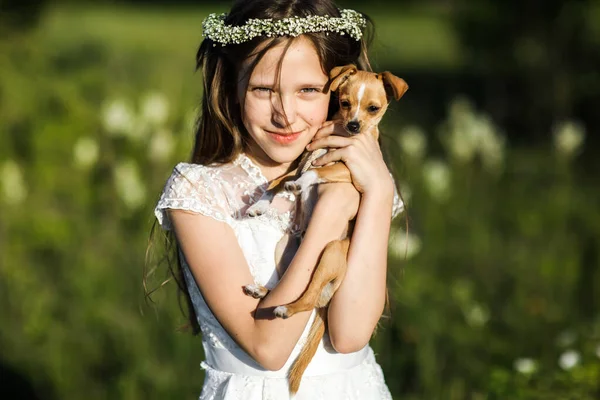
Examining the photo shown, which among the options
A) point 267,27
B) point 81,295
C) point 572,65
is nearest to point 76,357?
point 81,295

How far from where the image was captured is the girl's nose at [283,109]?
2.40 m

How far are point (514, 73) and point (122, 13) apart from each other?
2069 centimetres

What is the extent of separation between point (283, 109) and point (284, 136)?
0.09 m

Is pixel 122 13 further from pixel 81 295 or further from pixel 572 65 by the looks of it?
pixel 81 295

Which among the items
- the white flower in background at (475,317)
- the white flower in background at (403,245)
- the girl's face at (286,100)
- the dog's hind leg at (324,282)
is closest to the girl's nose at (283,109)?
the girl's face at (286,100)

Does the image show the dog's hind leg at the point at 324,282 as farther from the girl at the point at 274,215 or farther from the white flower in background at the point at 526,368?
the white flower in background at the point at 526,368

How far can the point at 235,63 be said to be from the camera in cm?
258

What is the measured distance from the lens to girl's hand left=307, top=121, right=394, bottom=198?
2430 millimetres

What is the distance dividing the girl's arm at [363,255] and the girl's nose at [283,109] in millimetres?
143

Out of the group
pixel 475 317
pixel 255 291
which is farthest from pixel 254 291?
pixel 475 317

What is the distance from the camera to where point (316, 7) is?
2.54 metres

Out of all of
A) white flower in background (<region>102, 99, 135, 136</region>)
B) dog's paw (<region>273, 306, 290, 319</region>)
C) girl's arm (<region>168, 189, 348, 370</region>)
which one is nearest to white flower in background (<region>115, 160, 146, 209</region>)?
white flower in background (<region>102, 99, 135, 136</region>)

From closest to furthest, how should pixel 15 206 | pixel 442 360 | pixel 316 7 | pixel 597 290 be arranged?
pixel 316 7, pixel 442 360, pixel 597 290, pixel 15 206

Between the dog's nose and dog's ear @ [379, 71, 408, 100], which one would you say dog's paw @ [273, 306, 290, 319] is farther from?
dog's ear @ [379, 71, 408, 100]
